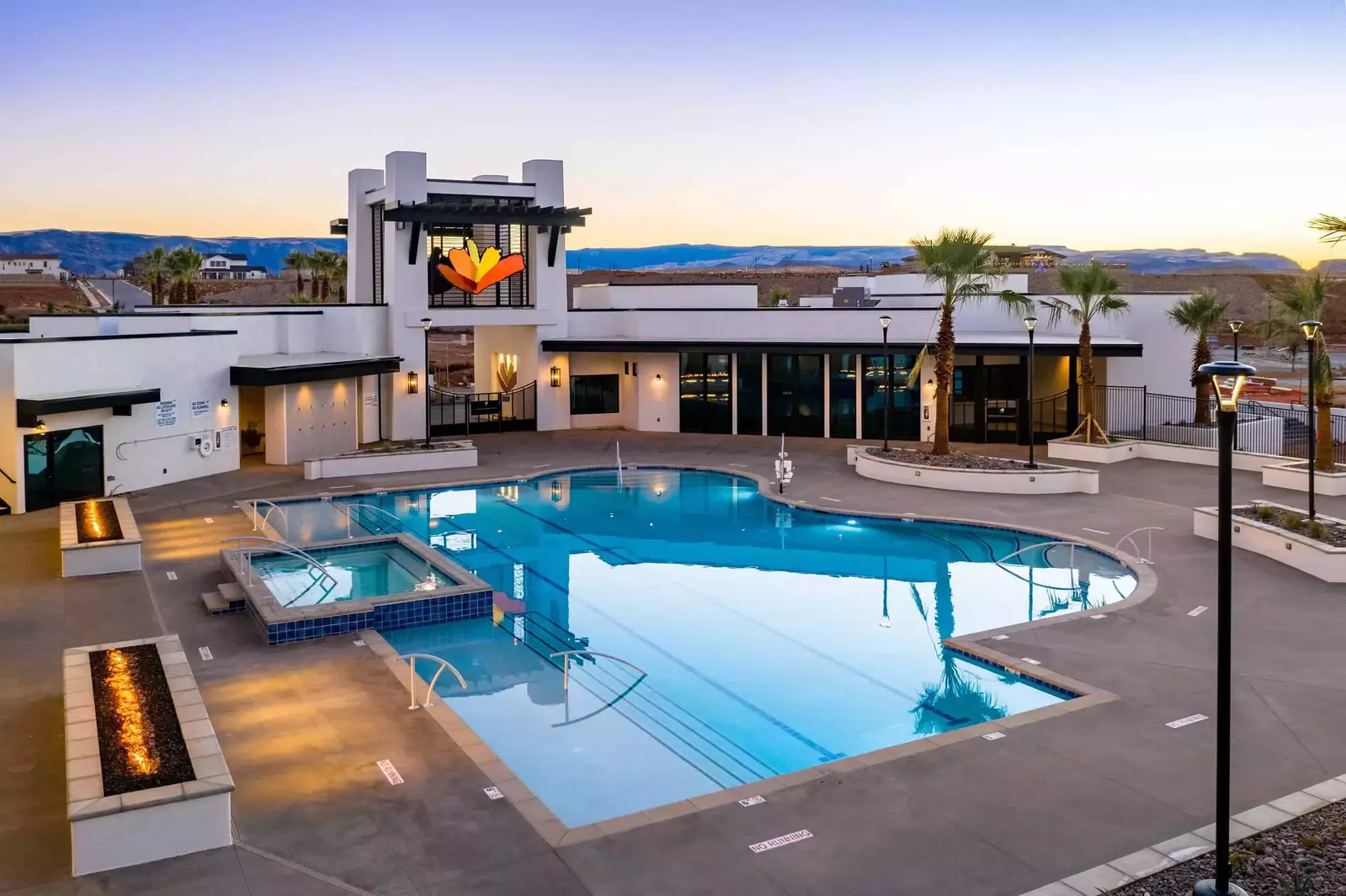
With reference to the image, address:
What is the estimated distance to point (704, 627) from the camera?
49.8 ft

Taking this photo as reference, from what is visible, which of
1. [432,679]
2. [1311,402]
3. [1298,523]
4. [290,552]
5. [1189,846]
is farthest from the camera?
[1311,402]

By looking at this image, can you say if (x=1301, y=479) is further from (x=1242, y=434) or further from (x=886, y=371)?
(x=886, y=371)

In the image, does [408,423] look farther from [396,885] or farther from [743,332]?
[396,885]

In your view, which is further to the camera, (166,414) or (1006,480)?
(166,414)

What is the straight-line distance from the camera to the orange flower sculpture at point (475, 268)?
1315 inches

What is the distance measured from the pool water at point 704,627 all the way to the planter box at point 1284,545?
2.28 meters

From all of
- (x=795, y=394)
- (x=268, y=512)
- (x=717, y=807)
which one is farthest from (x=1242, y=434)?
(x=717, y=807)

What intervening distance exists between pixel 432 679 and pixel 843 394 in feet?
75.0

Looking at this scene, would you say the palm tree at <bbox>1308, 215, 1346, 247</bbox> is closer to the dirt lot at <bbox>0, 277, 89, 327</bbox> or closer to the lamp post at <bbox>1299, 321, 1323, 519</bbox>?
the lamp post at <bbox>1299, 321, 1323, 519</bbox>

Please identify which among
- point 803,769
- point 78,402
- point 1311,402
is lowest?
point 803,769

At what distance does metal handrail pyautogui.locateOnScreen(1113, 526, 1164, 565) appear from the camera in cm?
1750

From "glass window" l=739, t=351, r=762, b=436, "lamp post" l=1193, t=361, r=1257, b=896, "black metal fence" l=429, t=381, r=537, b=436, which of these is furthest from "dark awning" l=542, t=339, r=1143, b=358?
"lamp post" l=1193, t=361, r=1257, b=896

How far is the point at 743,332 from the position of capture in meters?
34.6

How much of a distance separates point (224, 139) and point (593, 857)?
193 ft
